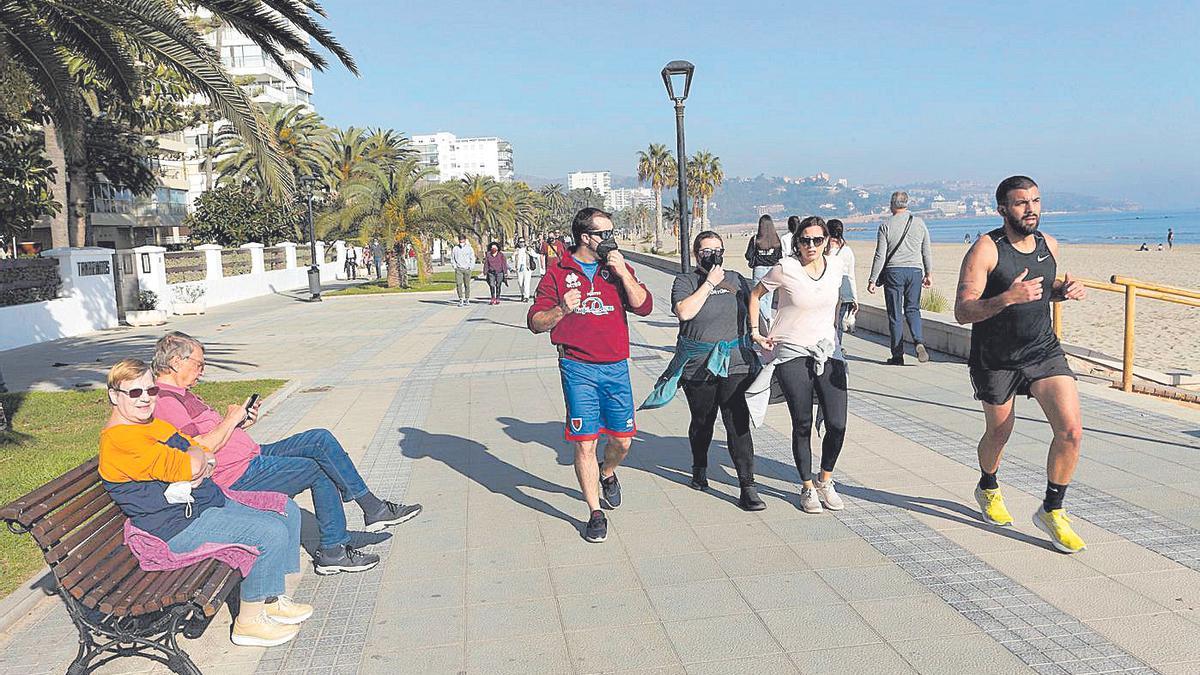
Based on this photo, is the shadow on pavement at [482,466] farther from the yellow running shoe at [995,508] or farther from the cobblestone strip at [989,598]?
the yellow running shoe at [995,508]

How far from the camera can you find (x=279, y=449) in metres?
4.49

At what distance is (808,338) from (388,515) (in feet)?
8.51

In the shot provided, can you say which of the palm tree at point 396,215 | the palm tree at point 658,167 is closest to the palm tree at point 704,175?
the palm tree at point 658,167

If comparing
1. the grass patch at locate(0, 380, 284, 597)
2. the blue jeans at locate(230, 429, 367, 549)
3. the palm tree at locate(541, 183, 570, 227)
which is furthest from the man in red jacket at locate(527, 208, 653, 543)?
the palm tree at locate(541, 183, 570, 227)

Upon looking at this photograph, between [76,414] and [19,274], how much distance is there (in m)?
10.3

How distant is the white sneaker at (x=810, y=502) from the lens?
507 centimetres

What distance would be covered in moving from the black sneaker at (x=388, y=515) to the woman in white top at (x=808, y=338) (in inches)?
85.4

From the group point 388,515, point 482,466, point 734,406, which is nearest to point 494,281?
point 482,466

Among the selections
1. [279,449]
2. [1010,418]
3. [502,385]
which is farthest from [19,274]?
[1010,418]

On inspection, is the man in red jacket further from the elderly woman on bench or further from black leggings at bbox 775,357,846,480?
the elderly woman on bench

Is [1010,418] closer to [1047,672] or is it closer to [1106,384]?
[1047,672]

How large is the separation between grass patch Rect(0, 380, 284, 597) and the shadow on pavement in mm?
2639

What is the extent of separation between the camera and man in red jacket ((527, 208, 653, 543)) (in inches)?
180

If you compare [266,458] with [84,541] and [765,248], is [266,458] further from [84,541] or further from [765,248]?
[765,248]
